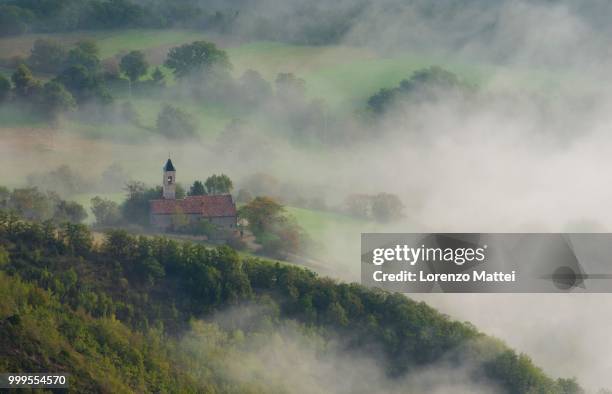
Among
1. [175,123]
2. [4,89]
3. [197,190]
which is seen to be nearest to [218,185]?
[197,190]

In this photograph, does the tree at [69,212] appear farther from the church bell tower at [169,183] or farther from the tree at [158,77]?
the tree at [158,77]

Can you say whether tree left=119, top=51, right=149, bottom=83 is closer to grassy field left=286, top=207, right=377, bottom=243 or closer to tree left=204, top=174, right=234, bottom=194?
tree left=204, top=174, right=234, bottom=194

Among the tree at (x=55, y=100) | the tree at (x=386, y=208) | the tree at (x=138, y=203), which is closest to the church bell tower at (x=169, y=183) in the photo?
the tree at (x=138, y=203)

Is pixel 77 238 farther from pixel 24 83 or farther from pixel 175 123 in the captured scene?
pixel 24 83

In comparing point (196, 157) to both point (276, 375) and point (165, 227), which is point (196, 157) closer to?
point (165, 227)

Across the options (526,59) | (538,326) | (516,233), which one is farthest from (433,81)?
(538,326)

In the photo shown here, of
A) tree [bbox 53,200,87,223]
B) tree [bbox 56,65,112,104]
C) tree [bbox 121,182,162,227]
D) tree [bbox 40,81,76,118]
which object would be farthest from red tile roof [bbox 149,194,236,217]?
tree [bbox 56,65,112,104]
